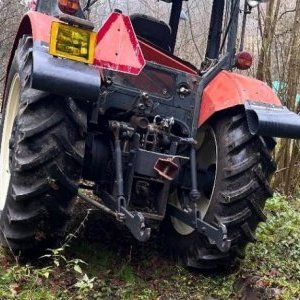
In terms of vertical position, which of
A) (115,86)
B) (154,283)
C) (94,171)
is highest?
(115,86)

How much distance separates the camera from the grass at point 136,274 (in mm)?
3678

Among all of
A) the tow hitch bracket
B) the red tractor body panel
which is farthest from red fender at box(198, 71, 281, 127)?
the tow hitch bracket

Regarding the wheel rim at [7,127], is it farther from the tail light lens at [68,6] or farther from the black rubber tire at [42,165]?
the tail light lens at [68,6]

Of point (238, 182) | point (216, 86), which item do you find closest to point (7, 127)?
point (216, 86)

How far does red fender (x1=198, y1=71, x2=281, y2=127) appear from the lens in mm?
4215

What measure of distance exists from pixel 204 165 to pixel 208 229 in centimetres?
87

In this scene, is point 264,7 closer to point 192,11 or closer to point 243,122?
point 192,11

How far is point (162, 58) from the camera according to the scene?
4.72 meters

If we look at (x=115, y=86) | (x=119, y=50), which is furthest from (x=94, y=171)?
(x=119, y=50)

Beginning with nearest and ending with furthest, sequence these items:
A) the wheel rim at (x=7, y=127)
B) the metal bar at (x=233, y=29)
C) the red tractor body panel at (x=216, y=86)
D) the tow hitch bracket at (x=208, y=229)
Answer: the tow hitch bracket at (x=208, y=229) < the red tractor body panel at (x=216, y=86) < the wheel rim at (x=7, y=127) < the metal bar at (x=233, y=29)

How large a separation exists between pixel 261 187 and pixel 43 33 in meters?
1.96

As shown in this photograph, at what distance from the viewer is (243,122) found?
426cm

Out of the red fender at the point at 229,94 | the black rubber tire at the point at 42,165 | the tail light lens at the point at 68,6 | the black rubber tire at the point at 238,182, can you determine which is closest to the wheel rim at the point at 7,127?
the black rubber tire at the point at 42,165

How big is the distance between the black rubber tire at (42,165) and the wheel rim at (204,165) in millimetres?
1215
